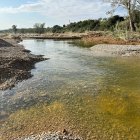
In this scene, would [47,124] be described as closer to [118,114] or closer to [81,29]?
[118,114]

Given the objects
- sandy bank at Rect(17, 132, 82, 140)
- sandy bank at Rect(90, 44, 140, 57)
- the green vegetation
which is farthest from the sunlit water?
the green vegetation

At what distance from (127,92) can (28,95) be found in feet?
21.0

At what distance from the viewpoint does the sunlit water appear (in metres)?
13.8

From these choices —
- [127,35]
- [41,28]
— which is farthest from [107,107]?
[41,28]

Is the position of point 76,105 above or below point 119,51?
above

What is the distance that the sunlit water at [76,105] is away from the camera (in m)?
13.8

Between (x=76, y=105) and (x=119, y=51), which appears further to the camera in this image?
(x=119, y=51)

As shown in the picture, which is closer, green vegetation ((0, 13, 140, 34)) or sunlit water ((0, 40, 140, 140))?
sunlit water ((0, 40, 140, 140))

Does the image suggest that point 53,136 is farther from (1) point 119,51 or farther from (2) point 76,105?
(1) point 119,51

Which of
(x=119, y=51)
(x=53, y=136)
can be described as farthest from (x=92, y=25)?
(x=53, y=136)

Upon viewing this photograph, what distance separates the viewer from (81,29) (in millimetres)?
109125

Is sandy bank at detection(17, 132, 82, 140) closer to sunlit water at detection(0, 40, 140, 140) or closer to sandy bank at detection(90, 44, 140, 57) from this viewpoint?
sunlit water at detection(0, 40, 140, 140)

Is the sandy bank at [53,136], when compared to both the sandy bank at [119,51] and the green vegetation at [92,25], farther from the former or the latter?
the green vegetation at [92,25]

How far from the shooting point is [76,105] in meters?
17.2
